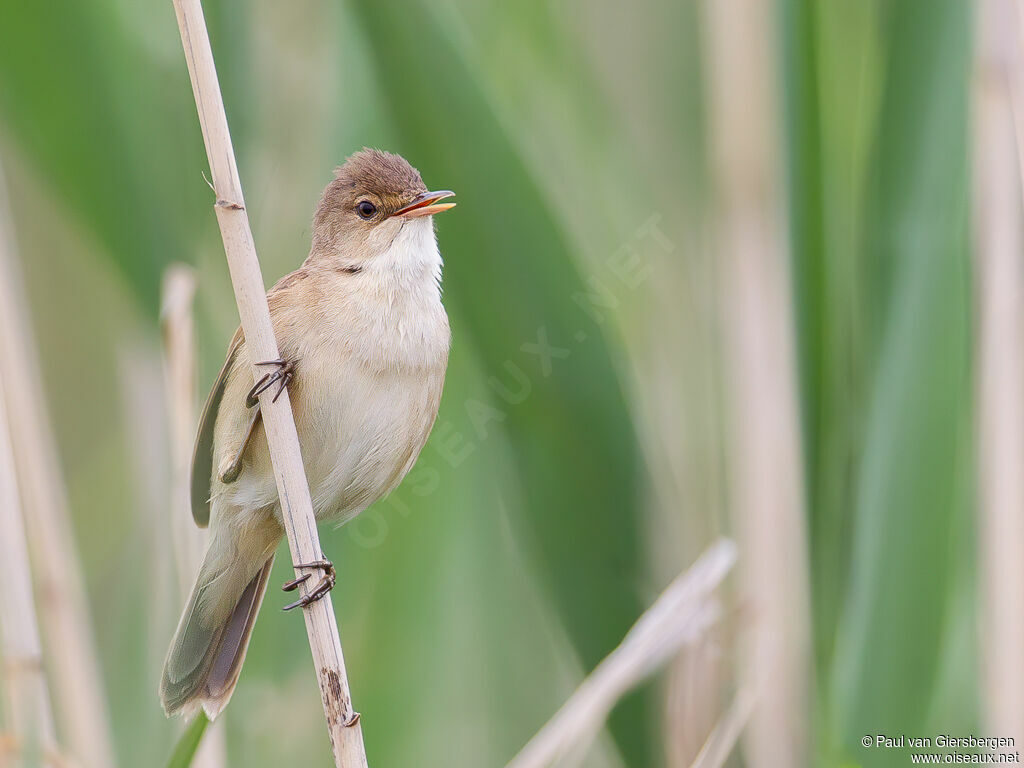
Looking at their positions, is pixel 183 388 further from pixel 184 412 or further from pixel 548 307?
pixel 548 307

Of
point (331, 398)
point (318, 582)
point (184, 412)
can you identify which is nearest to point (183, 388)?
point (184, 412)

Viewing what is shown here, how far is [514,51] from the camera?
2.01 metres

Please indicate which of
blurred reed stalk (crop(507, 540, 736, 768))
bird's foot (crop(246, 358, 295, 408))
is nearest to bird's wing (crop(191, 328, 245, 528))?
bird's foot (crop(246, 358, 295, 408))

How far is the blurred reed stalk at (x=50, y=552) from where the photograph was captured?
2.07m

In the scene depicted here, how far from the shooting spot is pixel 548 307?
166 cm

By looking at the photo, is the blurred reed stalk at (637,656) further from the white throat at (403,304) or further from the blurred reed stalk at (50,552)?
the blurred reed stalk at (50,552)

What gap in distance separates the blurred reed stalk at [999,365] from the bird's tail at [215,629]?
A: 4.93 ft

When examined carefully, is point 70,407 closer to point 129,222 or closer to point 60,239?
point 60,239

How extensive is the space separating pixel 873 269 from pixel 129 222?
1.22 metres

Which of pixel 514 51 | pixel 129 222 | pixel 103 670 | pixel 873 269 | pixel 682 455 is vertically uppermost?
pixel 514 51

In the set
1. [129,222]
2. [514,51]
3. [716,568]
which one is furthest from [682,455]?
Answer: [129,222]

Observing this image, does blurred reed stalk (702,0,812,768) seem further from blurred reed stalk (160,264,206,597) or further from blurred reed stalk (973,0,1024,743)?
blurred reed stalk (160,264,206,597)


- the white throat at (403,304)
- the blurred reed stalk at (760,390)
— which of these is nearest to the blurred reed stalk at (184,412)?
the white throat at (403,304)

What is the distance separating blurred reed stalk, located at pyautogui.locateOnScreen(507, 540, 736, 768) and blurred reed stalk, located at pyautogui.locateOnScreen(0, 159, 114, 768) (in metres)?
0.88
